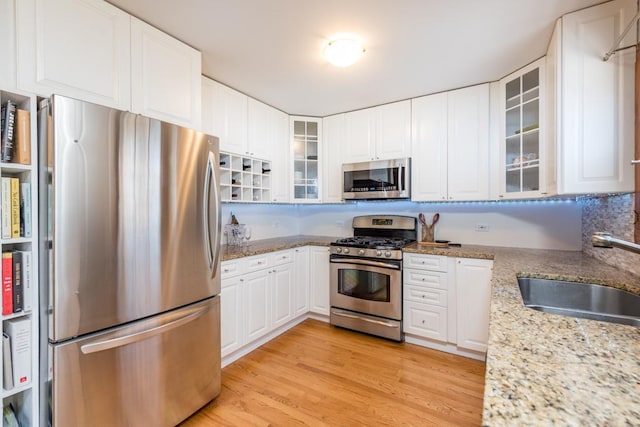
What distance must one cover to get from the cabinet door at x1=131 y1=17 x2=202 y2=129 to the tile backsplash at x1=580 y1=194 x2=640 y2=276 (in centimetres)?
285

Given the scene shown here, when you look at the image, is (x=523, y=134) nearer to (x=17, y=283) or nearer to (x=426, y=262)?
(x=426, y=262)

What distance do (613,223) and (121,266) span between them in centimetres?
298

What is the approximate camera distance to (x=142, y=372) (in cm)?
151

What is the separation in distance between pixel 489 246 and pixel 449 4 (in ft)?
7.40

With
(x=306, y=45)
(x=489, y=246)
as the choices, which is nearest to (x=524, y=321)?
(x=306, y=45)

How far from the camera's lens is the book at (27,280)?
49.7 inches

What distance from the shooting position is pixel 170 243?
162 centimetres

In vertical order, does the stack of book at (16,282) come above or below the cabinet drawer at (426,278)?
above

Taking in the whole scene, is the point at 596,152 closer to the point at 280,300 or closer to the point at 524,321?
the point at 524,321

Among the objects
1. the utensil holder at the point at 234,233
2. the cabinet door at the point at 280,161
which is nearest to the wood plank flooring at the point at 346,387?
the utensil holder at the point at 234,233

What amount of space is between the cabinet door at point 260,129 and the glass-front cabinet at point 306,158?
393 mm

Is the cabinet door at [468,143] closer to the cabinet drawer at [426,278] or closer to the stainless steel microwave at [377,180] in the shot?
the stainless steel microwave at [377,180]

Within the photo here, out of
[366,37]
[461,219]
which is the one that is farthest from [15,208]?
[461,219]

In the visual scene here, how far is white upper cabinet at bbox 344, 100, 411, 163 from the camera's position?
305 centimetres
